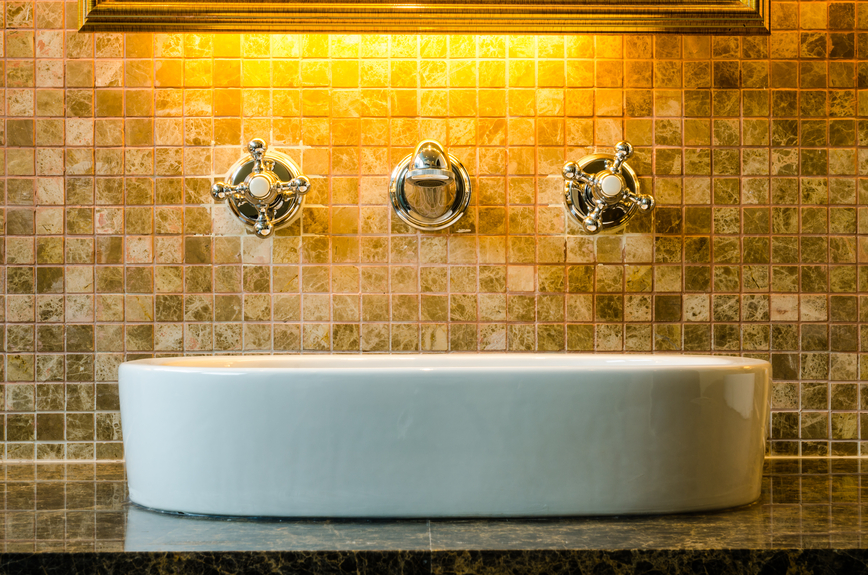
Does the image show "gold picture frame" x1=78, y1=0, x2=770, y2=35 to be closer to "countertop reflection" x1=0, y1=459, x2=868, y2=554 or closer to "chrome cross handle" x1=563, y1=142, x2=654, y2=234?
"chrome cross handle" x1=563, y1=142, x2=654, y2=234

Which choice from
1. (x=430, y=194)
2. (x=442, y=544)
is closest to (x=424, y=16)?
(x=430, y=194)

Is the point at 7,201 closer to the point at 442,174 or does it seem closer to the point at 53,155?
the point at 53,155

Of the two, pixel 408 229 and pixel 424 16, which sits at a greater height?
pixel 424 16

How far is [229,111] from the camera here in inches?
40.8

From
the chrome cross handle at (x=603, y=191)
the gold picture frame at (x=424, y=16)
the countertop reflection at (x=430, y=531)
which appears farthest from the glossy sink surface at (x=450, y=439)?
the gold picture frame at (x=424, y=16)

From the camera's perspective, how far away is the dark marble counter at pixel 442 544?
576 millimetres

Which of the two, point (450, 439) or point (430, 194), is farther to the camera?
point (430, 194)

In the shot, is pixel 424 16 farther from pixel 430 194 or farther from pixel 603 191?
pixel 603 191

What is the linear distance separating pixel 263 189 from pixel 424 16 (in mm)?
367

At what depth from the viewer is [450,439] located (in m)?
0.65

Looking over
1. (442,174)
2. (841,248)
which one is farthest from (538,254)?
(841,248)

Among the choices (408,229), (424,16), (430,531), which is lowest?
(430,531)

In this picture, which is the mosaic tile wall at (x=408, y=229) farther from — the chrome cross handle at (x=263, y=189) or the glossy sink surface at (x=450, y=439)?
the glossy sink surface at (x=450, y=439)

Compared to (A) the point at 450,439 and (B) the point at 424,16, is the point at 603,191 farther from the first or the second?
(A) the point at 450,439
